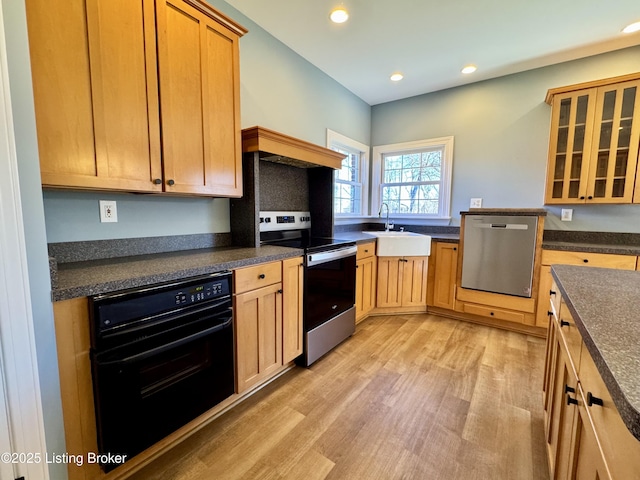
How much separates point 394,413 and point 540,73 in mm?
3586

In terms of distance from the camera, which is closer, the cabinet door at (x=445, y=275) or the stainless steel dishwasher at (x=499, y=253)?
the stainless steel dishwasher at (x=499, y=253)

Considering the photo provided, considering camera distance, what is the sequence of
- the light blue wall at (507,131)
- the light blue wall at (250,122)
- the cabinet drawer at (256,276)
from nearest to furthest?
the light blue wall at (250,122) → the cabinet drawer at (256,276) → the light blue wall at (507,131)

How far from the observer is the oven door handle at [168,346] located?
109 centimetres

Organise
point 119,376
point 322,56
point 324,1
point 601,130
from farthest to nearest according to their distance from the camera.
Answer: point 322,56 < point 601,130 < point 324,1 < point 119,376

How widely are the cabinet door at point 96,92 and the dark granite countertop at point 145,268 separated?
15.4 inches

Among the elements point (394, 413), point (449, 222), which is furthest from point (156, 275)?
point (449, 222)

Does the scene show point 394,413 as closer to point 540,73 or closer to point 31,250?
point 31,250

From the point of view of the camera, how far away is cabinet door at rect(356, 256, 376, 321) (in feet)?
9.06

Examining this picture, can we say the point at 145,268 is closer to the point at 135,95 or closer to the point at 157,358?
the point at 157,358

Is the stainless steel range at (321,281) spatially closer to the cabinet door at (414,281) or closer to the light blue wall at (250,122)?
the light blue wall at (250,122)

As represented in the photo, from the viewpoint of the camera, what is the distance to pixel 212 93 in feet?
5.47

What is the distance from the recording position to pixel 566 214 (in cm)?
280

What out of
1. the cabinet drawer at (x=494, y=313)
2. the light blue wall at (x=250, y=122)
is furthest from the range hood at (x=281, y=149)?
the cabinet drawer at (x=494, y=313)


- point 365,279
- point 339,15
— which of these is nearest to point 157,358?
point 365,279
